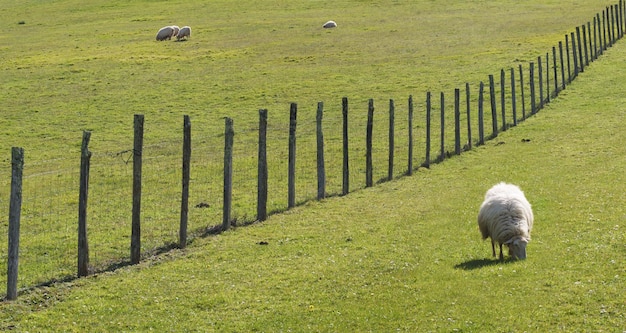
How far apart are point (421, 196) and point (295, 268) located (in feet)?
27.5

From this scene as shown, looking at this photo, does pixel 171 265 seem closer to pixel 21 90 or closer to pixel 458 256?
pixel 458 256

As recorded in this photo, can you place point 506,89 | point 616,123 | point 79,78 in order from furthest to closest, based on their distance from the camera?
point 79,78, point 506,89, point 616,123

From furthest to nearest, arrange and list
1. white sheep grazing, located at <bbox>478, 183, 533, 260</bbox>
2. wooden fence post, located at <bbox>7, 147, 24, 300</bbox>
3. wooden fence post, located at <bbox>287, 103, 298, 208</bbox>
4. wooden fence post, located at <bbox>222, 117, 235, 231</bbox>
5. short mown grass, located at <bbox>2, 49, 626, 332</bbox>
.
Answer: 1. wooden fence post, located at <bbox>287, 103, 298, 208</bbox>
2. wooden fence post, located at <bbox>222, 117, 235, 231</bbox>
3. white sheep grazing, located at <bbox>478, 183, 533, 260</bbox>
4. wooden fence post, located at <bbox>7, 147, 24, 300</bbox>
5. short mown grass, located at <bbox>2, 49, 626, 332</bbox>

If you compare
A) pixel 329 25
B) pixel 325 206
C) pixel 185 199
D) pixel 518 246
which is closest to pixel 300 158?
pixel 325 206

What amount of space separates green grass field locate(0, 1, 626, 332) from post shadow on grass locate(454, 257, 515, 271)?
0.25 feet

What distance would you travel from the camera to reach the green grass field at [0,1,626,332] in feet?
47.9

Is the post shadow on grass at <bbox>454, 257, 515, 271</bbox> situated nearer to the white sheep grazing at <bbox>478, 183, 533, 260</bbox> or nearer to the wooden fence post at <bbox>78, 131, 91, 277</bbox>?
the white sheep grazing at <bbox>478, 183, 533, 260</bbox>

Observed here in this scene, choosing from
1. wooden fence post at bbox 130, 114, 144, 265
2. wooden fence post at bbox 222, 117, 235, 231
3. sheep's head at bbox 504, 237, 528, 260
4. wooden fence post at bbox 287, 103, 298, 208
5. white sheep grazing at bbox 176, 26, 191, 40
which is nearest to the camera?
sheep's head at bbox 504, 237, 528, 260

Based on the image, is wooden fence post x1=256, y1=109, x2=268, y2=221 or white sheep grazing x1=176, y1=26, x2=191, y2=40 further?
white sheep grazing x1=176, y1=26, x2=191, y2=40

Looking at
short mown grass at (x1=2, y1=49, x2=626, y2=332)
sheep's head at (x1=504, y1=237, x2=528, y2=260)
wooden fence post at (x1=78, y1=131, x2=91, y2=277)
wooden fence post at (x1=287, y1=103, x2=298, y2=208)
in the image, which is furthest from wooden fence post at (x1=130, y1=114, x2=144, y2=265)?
sheep's head at (x1=504, y1=237, x2=528, y2=260)

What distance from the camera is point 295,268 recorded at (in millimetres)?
17609

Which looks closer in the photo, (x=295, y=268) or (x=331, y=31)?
(x=295, y=268)

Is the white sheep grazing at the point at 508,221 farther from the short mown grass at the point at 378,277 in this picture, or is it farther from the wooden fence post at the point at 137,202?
the wooden fence post at the point at 137,202

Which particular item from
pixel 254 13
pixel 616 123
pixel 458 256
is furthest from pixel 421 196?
pixel 254 13
